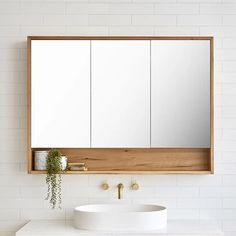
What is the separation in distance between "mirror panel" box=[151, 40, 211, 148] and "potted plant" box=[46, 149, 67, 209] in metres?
0.70

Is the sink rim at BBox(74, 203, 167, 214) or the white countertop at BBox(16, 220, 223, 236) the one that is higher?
the sink rim at BBox(74, 203, 167, 214)

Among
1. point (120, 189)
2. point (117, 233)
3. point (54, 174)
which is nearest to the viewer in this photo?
point (117, 233)

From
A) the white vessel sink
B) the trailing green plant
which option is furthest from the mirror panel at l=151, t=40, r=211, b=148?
the trailing green plant

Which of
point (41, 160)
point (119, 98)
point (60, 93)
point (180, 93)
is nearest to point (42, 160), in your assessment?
point (41, 160)

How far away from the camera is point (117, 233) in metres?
3.97

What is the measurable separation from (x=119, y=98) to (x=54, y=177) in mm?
752

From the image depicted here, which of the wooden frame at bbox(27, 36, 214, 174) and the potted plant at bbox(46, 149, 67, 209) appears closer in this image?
the potted plant at bbox(46, 149, 67, 209)

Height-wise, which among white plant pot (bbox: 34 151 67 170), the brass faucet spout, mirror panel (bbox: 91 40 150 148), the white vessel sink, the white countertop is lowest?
the white countertop

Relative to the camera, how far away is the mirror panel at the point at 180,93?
4.44 m

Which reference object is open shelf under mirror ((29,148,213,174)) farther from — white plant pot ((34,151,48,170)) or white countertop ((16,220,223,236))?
white countertop ((16,220,223,236))

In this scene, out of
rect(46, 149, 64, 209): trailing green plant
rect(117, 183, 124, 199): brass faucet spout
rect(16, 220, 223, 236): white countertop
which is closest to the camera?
rect(16, 220, 223, 236): white countertop

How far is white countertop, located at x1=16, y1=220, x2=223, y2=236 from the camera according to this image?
13.0ft

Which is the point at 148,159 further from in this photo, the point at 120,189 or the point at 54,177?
the point at 54,177

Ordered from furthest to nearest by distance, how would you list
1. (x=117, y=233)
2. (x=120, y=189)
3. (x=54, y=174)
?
(x=120, y=189) → (x=54, y=174) → (x=117, y=233)
